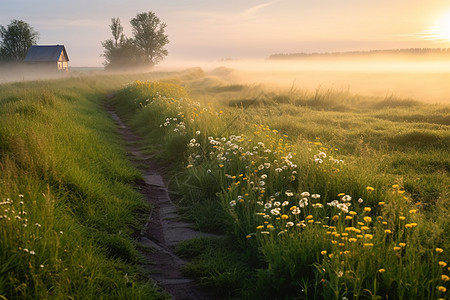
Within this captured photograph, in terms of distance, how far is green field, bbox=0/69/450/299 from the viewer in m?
3.09

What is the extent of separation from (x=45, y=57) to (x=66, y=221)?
6800 centimetres

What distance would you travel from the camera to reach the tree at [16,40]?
65562mm

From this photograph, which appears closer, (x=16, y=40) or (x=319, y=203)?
(x=319, y=203)

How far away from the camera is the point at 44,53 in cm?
6256

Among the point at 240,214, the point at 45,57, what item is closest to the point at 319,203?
the point at 240,214

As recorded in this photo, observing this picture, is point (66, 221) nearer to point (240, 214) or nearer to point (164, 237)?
point (164, 237)

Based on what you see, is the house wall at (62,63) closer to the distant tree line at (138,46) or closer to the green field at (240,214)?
the distant tree line at (138,46)

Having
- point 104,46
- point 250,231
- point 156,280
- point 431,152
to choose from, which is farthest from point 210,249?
point 104,46

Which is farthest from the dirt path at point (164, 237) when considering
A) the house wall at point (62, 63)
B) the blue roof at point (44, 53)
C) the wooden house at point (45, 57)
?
the house wall at point (62, 63)

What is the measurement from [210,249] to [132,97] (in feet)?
53.4

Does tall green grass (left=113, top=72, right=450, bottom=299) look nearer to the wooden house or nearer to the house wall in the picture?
the wooden house

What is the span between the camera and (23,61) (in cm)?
6384

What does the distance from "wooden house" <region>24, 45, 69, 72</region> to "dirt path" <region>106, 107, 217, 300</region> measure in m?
63.3

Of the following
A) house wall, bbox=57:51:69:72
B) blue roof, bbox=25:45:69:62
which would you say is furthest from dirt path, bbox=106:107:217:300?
house wall, bbox=57:51:69:72
